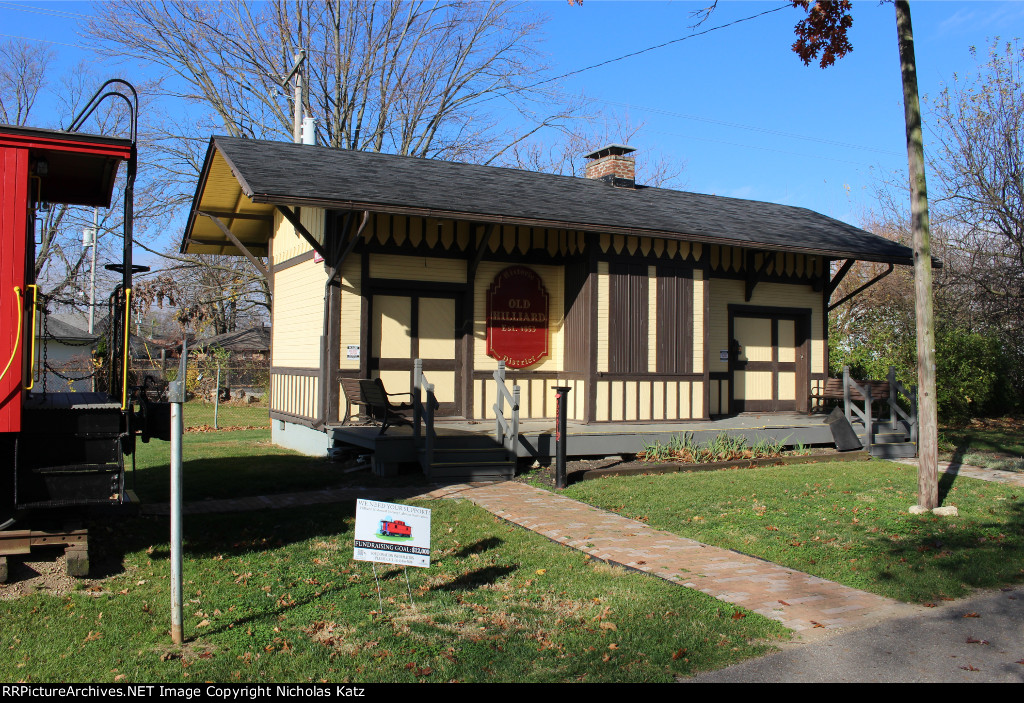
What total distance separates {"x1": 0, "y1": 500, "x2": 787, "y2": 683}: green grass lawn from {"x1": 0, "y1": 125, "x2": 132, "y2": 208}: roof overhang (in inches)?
125

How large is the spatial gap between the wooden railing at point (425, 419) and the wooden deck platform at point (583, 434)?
0.74 ft

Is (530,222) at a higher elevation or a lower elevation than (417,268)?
higher

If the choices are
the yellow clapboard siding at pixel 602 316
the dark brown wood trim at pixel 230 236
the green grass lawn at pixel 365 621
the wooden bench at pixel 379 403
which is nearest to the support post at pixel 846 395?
the yellow clapboard siding at pixel 602 316

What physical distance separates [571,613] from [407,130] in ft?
87.2

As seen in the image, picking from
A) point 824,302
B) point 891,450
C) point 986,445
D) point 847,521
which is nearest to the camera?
point 847,521

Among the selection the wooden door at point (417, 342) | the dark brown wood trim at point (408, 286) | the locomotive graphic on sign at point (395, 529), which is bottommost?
the locomotive graphic on sign at point (395, 529)

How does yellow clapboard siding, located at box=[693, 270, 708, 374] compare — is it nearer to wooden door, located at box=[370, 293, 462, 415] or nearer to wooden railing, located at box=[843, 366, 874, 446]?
wooden railing, located at box=[843, 366, 874, 446]

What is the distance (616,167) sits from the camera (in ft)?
53.5

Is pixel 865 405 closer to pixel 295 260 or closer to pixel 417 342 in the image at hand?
pixel 417 342

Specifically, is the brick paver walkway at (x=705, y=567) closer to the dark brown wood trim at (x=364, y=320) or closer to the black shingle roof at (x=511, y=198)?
the dark brown wood trim at (x=364, y=320)

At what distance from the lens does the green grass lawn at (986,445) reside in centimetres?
1206

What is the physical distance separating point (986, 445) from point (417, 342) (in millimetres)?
9857

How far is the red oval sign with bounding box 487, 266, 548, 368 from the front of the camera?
13.1m

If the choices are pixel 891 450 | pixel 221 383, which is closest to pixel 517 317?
pixel 891 450
